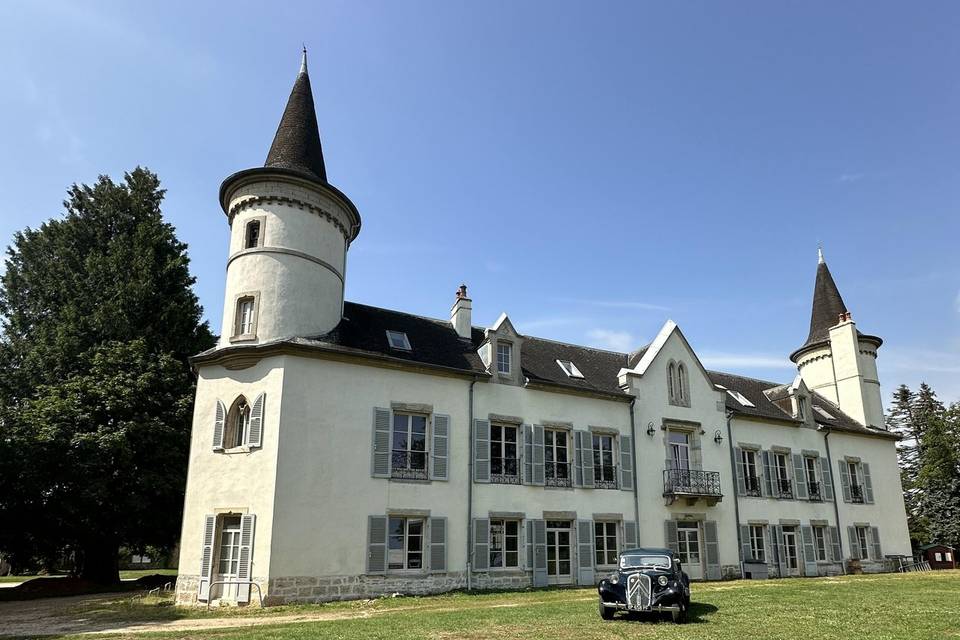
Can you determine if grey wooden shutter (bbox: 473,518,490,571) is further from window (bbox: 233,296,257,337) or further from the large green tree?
the large green tree

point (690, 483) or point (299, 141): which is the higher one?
point (299, 141)

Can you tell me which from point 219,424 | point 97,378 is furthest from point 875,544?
point 97,378

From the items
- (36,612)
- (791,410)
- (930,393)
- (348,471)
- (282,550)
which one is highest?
(930,393)

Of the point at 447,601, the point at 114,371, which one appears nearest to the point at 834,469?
the point at 447,601

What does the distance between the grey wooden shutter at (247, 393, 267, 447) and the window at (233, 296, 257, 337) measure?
2.20 meters

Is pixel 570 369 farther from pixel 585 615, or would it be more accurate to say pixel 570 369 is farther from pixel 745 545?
pixel 585 615

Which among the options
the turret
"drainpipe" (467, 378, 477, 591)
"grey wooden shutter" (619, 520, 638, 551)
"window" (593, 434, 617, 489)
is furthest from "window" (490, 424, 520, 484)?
the turret

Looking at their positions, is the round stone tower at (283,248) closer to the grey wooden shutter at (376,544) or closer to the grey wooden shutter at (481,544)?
the grey wooden shutter at (376,544)

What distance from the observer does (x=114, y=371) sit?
24125mm

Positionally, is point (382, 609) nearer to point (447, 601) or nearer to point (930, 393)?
point (447, 601)

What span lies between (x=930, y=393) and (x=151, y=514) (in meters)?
54.1

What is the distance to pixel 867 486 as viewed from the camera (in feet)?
95.8

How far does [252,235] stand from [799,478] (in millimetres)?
23457

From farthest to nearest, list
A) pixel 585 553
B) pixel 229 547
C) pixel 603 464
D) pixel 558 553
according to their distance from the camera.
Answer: pixel 603 464 → pixel 585 553 → pixel 558 553 → pixel 229 547
